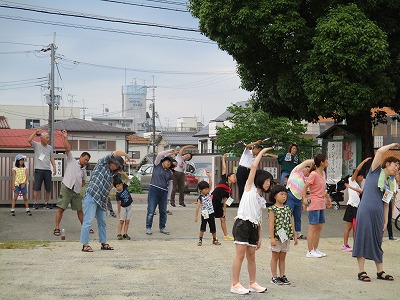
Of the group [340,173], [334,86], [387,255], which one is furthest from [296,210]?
[340,173]

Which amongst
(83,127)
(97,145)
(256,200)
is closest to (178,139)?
(97,145)

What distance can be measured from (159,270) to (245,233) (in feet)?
7.16

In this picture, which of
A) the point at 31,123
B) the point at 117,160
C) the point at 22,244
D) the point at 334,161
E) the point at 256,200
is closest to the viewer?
the point at 256,200

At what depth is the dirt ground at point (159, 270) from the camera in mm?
8375

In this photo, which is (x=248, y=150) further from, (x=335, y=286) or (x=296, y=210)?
(x=335, y=286)

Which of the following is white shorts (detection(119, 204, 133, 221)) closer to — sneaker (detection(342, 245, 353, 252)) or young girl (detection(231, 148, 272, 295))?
sneaker (detection(342, 245, 353, 252))

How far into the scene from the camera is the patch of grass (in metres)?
12.3

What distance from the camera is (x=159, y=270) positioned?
9969 mm

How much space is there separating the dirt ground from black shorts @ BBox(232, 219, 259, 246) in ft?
2.29

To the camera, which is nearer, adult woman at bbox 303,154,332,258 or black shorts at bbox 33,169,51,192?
adult woman at bbox 303,154,332,258

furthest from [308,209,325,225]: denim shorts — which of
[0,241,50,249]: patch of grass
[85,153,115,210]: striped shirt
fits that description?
[0,241,50,249]: patch of grass

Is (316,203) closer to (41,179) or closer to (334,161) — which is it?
(41,179)

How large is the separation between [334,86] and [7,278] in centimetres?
1114

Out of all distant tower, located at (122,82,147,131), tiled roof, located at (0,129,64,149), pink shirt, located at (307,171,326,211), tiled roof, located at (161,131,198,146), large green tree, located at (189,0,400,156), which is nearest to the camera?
pink shirt, located at (307,171,326,211)
